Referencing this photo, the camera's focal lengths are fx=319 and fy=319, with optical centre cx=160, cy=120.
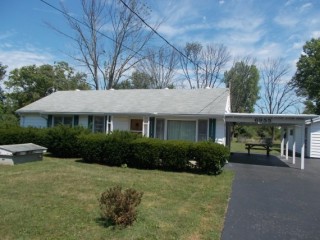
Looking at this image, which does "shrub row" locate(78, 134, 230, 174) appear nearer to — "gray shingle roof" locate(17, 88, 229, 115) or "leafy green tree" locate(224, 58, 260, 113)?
"gray shingle roof" locate(17, 88, 229, 115)

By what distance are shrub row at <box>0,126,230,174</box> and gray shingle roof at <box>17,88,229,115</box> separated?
13.5 ft

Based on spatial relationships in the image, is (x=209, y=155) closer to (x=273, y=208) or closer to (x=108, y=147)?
(x=108, y=147)

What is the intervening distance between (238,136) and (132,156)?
114 feet

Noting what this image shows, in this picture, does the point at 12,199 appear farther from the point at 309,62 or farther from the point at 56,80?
the point at 309,62

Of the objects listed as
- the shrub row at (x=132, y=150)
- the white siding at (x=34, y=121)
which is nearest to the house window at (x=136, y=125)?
the shrub row at (x=132, y=150)

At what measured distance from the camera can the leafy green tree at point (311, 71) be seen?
127 feet

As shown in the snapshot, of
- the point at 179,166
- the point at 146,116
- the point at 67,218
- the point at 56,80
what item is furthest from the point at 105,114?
the point at 56,80

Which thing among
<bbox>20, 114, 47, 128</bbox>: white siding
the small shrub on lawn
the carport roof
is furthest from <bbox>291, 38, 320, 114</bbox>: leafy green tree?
the small shrub on lawn

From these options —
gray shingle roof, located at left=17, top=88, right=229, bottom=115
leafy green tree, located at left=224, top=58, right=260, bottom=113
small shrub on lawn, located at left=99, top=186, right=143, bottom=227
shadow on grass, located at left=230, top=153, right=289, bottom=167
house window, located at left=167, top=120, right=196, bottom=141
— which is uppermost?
leafy green tree, located at left=224, top=58, right=260, bottom=113

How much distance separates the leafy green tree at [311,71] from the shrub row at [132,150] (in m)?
30.4

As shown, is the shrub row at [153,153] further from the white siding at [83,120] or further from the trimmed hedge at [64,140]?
the white siding at [83,120]

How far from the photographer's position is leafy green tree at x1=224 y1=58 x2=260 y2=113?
47938 millimetres

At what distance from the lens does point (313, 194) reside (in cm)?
943

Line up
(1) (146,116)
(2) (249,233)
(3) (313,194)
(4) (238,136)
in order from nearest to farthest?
(2) (249,233) → (3) (313,194) → (1) (146,116) → (4) (238,136)
